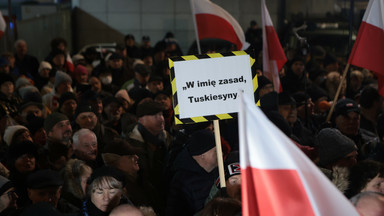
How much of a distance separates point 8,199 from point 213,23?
433 cm

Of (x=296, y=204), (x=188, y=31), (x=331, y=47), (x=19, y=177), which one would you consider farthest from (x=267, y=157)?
(x=188, y=31)

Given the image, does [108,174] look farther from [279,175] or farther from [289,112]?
[289,112]

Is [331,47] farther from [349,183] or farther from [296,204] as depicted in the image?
[296,204]

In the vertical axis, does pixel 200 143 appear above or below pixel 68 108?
above

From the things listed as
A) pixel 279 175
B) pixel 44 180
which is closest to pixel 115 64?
pixel 44 180

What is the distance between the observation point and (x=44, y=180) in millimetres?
5176

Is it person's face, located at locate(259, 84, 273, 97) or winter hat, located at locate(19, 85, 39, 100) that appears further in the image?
winter hat, located at locate(19, 85, 39, 100)

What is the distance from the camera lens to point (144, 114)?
7.00 m

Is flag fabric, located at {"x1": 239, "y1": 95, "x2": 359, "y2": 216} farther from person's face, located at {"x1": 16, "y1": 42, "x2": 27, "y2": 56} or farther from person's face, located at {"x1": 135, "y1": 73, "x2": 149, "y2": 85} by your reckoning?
person's face, located at {"x1": 16, "y1": 42, "x2": 27, "y2": 56}

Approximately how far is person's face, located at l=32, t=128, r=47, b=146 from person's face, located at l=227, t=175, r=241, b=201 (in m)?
3.22

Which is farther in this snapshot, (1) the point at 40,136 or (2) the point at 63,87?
(2) the point at 63,87

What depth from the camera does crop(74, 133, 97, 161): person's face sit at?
6.06 meters

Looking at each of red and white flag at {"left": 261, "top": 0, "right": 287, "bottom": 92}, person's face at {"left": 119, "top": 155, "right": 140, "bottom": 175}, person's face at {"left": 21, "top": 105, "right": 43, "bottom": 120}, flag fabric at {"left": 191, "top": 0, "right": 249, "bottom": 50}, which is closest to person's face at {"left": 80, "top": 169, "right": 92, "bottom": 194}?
person's face at {"left": 119, "top": 155, "right": 140, "bottom": 175}

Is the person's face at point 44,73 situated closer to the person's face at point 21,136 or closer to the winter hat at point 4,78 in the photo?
the winter hat at point 4,78
